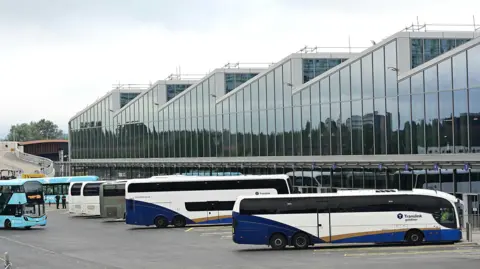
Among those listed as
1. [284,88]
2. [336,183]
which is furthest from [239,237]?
[284,88]

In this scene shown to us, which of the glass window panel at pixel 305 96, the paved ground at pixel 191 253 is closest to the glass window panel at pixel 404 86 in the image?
the glass window panel at pixel 305 96

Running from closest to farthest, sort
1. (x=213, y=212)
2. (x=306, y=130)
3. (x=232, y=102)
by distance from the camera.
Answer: (x=213, y=212)
(x=306, y=130)
(x=232, y=102)

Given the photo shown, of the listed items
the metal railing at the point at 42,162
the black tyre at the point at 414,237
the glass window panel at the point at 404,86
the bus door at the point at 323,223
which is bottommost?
the black tyre at the point at 414,237

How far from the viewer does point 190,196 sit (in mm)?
49406

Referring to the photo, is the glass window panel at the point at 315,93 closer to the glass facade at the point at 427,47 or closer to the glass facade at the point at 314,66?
the glass facade at the point at 314,66

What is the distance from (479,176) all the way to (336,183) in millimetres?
12754

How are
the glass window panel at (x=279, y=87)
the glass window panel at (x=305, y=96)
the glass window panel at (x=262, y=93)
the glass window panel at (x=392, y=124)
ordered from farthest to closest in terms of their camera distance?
the glass window panel at (x=262, y=93) → the glass window panel at (x=279, y=87) → the glass window panel at (x=305, y=96) → the glass window panel at (x=392, y=124)

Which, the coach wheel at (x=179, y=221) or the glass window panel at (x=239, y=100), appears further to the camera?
the glass window panel at (x=239, y=100)

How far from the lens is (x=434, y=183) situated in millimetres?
43969

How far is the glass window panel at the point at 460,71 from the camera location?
40.5 meters

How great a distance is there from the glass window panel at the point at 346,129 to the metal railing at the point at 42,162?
65.6m

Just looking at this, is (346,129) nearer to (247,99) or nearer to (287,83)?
(287,83)

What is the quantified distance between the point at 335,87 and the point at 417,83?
839 centimetres

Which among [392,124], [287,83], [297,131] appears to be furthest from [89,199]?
[392,124]
